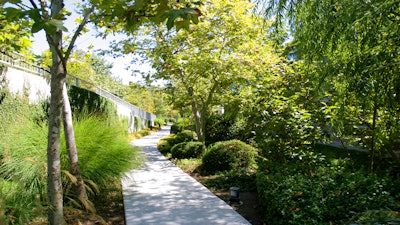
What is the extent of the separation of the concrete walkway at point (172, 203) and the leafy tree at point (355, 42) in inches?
88.8

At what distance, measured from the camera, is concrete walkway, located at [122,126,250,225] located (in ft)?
14.5

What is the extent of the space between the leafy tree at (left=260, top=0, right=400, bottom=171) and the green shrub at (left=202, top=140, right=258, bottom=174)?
379 cm

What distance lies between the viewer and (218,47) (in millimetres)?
9188

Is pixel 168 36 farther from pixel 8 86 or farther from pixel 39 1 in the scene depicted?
pixel 39 1

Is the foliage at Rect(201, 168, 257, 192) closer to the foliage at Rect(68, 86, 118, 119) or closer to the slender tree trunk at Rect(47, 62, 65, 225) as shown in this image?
the slender tree trunk at Rect(47, 62, 65, 225)

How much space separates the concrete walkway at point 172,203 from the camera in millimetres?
4414

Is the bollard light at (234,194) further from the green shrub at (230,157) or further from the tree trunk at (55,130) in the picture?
the tree trunk at (55,130)

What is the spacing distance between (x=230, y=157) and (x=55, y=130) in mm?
5371

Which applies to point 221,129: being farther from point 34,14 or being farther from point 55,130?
point 34,14

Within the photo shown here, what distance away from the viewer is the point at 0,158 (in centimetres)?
488

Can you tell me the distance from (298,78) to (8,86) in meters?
6.80

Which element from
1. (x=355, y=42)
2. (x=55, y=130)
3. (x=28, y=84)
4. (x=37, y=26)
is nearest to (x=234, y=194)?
(x=355, y=42)

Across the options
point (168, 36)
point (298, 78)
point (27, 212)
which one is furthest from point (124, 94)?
point (27, 212)

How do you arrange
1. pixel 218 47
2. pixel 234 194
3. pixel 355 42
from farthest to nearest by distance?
1. pixel 218 47
2. pixel 234 194
3. pixel 355 42
